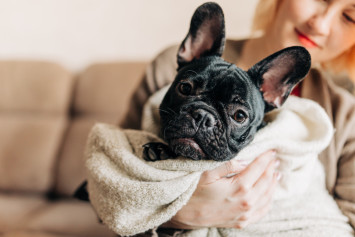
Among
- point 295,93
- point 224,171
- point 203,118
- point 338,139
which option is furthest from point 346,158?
point 203,118

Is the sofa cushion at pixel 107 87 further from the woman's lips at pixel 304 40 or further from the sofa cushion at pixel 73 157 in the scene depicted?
the woman's lips at pixel 304 40

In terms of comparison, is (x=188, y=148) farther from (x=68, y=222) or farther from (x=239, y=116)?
(x=68, y=222)

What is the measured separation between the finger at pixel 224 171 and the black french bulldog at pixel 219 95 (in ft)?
0.19

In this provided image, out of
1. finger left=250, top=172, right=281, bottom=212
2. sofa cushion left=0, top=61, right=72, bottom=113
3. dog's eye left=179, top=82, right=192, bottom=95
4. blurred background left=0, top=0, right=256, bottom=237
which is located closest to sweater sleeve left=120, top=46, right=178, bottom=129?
dog's eye left=179, top=82, right=192, bottom=95

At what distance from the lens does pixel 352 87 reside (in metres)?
0.82

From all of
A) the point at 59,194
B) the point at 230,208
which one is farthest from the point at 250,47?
the point at 59,194

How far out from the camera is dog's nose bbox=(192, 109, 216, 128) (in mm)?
530

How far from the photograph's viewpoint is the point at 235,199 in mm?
688

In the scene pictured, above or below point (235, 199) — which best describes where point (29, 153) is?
below

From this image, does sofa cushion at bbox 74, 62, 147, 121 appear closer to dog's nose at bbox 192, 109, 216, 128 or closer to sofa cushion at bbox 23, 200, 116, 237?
sofa cushion at bbox 23, 200, 116, 237

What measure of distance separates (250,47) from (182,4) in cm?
19

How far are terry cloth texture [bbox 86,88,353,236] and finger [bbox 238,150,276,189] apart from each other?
0.02 metres

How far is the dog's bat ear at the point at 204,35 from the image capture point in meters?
0.57

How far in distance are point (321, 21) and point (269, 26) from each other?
4.4 inches
